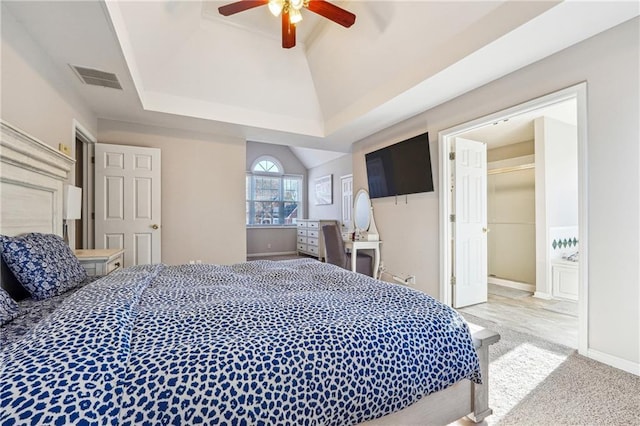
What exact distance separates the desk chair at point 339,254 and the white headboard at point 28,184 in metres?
2.80

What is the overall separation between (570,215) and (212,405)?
511 cm

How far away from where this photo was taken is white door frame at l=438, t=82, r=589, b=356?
210 centimetres

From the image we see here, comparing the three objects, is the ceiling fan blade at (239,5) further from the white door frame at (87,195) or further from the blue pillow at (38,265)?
the white door frame at (87,195)

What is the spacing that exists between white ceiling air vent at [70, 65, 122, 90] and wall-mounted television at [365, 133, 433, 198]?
3.20m

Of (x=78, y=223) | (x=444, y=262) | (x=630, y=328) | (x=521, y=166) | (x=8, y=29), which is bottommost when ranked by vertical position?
(x=630, y=328)

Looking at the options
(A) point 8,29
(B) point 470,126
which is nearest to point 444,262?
(B) point 470,126

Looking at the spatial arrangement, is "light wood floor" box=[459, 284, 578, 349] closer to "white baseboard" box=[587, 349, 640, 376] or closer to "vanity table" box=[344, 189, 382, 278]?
"white baseboard" box=[587, 349, 640, 376]

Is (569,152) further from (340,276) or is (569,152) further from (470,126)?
(340,276)

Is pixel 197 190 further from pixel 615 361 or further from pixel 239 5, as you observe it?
pixel 615 361

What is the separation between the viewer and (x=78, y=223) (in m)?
3.54

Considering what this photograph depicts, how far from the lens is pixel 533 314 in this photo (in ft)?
10.2

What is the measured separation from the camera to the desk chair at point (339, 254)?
3828mm

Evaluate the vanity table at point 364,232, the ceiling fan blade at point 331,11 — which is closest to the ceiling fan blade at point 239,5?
the ceiling fan blade at point 331,11

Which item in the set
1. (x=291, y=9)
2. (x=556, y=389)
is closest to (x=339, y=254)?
(x=556, y=389)
